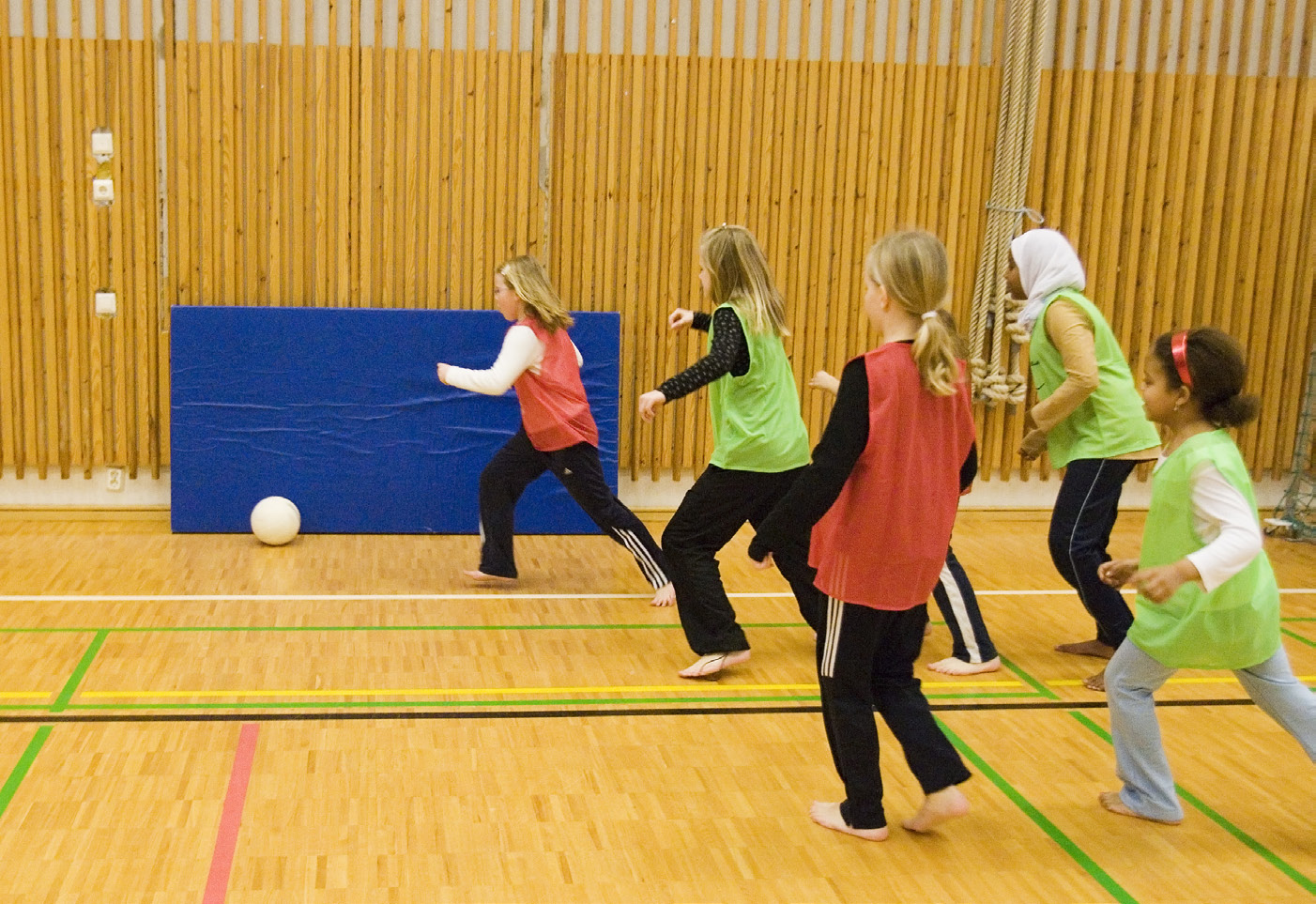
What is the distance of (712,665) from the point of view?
4.36 metres

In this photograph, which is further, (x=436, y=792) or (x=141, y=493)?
(x=141, y=493)

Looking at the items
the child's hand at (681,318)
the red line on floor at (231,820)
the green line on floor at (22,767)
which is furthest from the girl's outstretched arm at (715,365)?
the green line on floor at (22,767)

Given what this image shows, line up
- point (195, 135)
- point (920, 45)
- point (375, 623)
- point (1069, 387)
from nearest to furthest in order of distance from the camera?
point (1069, 387) < point (375, 623) < point (195, 135) < point (920, 45)

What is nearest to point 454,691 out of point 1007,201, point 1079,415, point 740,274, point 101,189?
point 740,274

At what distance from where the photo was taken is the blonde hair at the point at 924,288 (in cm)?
283

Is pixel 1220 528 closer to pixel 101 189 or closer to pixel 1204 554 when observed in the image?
pixel 1204 554

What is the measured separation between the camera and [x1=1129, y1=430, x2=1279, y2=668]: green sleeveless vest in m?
2.98

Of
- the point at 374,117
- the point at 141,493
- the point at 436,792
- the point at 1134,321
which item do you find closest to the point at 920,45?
the point at 1134,321

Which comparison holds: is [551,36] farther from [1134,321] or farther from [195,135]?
[1134,321]

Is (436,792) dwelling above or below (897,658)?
below

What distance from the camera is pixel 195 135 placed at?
642 cm

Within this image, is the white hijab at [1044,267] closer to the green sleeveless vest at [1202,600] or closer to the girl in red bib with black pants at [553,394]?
the green sleeveless vest at [1202,600]

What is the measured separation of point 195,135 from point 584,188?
6.32 ft

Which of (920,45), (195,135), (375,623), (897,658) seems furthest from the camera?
(920,45)
